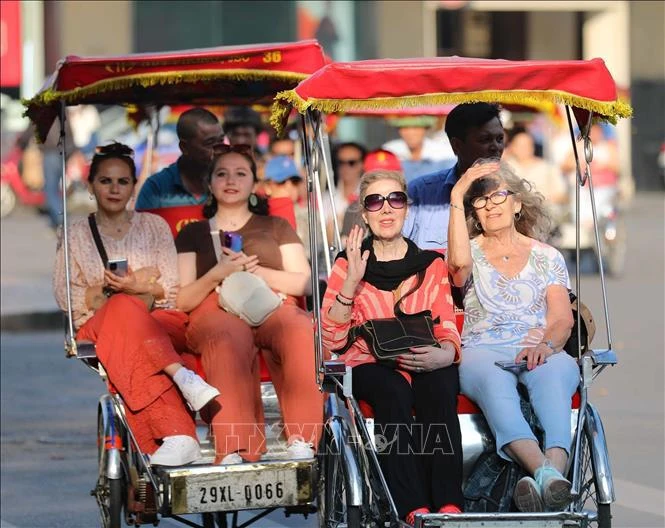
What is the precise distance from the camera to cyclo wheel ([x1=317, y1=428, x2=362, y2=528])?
617 centimetres

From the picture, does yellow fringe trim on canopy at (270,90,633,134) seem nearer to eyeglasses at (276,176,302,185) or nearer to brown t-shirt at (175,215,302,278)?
brown t-shirt at (175,215,302,278)

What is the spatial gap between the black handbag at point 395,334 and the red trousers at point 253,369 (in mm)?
827

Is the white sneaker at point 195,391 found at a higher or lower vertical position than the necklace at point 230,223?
lower

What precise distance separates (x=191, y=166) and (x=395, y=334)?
2.60m

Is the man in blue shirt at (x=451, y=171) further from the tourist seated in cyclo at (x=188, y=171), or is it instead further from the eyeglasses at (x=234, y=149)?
the tourist seated in cyclo at (x=188, y=171)

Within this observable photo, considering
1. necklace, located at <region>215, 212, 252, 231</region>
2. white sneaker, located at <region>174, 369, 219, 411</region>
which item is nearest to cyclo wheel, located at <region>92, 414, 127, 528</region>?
white sneaker, located at <region>174, 369, 219, 411</region>

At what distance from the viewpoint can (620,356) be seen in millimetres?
12859

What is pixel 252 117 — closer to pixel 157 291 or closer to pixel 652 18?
pixel 157 291

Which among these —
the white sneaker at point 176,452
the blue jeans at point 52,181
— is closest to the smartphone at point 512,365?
the white sneaker at point 176,452

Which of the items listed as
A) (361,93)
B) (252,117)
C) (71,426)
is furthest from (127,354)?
(252,117)

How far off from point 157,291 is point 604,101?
2.30 m

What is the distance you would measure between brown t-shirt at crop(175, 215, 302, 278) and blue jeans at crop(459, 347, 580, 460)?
→ 146cm

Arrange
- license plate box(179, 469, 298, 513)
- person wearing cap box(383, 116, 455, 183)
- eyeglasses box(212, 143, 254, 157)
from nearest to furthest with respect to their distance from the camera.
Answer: license plate box(179, 469, 298, 513) < eyeglasses box(212, 143, 254, 157) < person wearing cap box(383, 116, 455, 183)

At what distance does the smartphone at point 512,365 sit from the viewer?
620 cm
